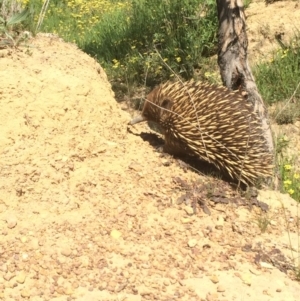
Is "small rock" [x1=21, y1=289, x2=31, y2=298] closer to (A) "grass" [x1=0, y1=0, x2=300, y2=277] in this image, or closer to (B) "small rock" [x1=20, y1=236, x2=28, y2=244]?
(B) "small rock" [x1=20, y1=236, x2=28, y2=244]

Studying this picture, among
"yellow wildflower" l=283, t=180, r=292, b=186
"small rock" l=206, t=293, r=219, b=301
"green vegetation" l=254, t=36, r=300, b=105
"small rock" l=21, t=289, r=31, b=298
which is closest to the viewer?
"small rock" l=21, t=289, r=31, b=298

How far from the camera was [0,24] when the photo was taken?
469 cm

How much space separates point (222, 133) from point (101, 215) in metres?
1.45

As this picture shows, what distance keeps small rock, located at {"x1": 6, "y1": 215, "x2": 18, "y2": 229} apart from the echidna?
5.42 feet

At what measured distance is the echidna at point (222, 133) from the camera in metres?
4.77

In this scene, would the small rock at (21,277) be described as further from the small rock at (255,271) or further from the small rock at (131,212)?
the small rock at (255,271)

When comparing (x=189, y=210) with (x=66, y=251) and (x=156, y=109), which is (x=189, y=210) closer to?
(x=66, y=251)

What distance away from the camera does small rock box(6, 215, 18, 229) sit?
379 cm

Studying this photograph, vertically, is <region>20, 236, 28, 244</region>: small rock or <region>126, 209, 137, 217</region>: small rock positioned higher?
<region>126, 209, 137, 217</region>: small rock

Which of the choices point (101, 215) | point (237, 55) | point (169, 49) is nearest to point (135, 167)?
point (101, 215)

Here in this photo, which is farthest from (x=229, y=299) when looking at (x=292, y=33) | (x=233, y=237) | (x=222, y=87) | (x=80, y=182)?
(x=292, y=33)

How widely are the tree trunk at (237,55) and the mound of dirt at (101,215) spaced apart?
92cm

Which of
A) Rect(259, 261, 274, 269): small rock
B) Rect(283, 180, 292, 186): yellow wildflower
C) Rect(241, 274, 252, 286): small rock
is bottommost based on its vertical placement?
→ Rect(241, 274, 252, 286): small rock

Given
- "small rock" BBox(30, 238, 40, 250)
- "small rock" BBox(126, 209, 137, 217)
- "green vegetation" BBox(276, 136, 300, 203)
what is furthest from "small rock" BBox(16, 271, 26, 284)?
"green vegetation" BBox(276, 136, 300, 203)
